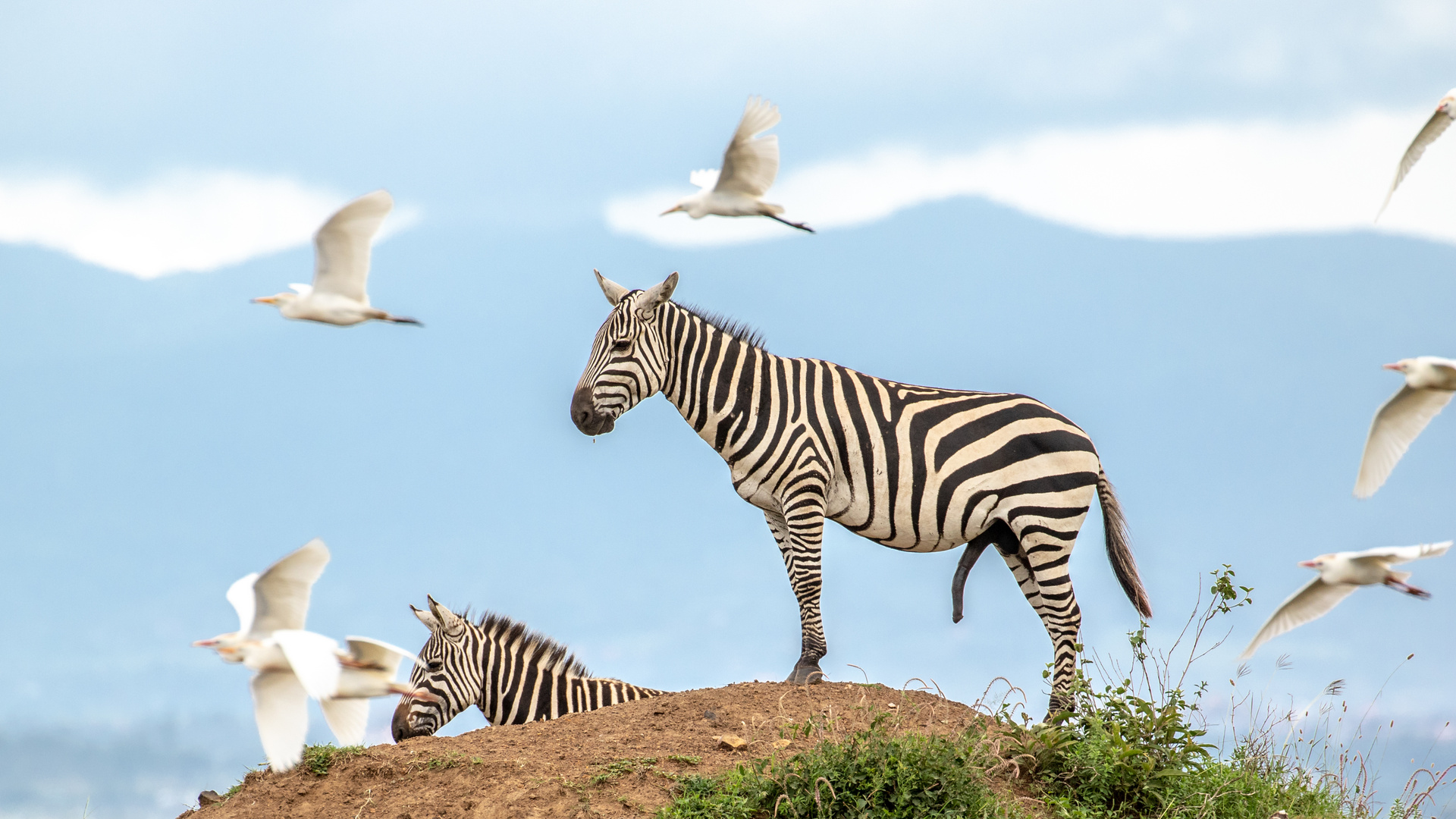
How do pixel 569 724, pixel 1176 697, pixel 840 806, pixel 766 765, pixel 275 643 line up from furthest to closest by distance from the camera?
pixel 569 724, pixel 1176 697, pixel 766 765, pixel 840 806, pixel 275 643

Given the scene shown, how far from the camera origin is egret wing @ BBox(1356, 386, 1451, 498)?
6.58 metres

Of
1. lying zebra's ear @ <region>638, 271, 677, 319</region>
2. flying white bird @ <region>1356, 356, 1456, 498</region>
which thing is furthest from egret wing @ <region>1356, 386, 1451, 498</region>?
lying zebra's ear @ <region>638, 271, 677, 319</region>

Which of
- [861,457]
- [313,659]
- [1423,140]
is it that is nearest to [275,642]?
[313,659]

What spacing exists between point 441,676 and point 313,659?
3906 mm

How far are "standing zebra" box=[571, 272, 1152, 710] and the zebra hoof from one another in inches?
0.4

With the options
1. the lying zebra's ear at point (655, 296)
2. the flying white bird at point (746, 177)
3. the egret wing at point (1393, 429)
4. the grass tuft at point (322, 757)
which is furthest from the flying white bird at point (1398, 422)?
the grass tuft at point (322, 757)

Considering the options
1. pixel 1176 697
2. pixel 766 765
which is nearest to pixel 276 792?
pixel 766 765

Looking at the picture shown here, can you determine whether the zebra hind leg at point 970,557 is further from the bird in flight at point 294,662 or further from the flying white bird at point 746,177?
the bird in flight at point 294,662

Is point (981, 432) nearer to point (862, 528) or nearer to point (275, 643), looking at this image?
point (862, 528)

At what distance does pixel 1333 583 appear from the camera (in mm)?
6078

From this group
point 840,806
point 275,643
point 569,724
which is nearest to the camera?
point 275,643

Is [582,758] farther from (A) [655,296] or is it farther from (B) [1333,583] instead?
(B) [1333,583]

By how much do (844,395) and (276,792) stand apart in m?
4.87

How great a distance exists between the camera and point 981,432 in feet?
31.2
